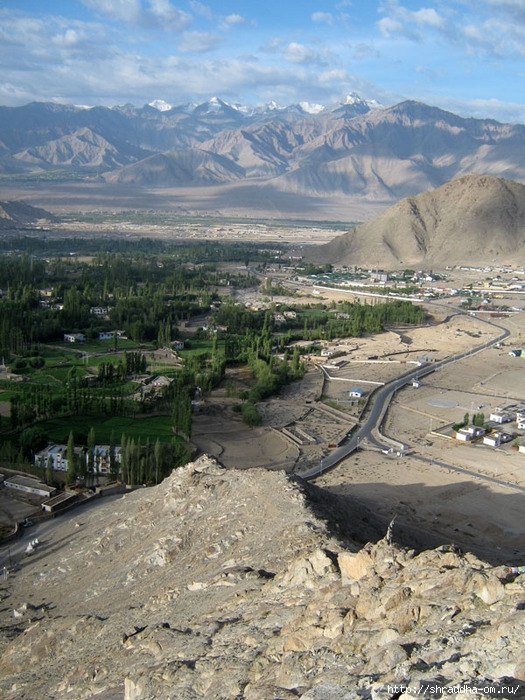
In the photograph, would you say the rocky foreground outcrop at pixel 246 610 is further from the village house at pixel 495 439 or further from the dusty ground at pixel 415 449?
the village house at pixel 495 439

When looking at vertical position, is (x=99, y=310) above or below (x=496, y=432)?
below

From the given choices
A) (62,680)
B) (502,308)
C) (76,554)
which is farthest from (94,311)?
(62,680)

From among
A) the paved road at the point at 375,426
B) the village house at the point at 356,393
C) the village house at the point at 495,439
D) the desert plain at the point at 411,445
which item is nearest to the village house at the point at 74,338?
the desert plain at the point at 411,445

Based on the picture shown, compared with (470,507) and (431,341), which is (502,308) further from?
(470,507)

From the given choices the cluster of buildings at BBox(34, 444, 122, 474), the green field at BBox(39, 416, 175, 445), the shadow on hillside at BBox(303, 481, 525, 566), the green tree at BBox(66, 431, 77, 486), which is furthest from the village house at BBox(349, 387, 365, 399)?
the green tree at BBox(66, 431, 77, 486)

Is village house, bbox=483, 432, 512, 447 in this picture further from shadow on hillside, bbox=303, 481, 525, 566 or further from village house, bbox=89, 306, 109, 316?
village house, bbox=89, 306, 109, 316

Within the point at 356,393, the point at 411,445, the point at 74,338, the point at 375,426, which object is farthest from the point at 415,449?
the point at 74,338

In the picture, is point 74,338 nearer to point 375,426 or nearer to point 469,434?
point 375,426
